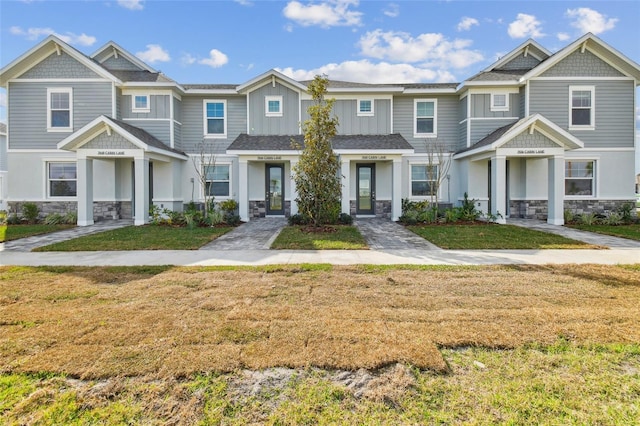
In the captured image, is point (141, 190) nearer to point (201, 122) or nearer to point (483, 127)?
point (201, 122)

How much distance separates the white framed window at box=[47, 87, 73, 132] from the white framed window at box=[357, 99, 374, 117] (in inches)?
538

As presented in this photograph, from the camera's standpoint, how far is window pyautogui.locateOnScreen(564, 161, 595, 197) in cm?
1594

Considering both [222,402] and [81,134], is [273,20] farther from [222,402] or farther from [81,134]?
[222,402]

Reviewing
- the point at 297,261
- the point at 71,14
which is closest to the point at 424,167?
the point at 297,261

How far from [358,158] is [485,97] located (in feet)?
23.2

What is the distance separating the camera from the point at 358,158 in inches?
588

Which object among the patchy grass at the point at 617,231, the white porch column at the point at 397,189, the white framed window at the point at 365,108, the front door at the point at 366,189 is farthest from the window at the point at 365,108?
the patchy grass at the point at 617,231

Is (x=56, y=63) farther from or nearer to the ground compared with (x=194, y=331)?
farther from the ground

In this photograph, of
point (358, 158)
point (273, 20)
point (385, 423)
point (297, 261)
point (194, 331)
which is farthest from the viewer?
point (273, 20)

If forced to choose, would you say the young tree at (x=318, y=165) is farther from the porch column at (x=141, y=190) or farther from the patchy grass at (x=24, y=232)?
the patchy grass at (x=24, y=232)

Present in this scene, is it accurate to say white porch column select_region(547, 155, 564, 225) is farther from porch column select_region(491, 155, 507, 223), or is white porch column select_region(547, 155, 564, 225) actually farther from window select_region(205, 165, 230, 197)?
window select_region(205, 165, 230, 197)

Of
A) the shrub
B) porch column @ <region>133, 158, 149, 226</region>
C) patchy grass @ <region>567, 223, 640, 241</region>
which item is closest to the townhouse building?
porch column @ <region>133, 158, 149, 226</region>

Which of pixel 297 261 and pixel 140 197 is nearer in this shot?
pixel 297 261

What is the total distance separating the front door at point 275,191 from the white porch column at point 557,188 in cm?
1194
